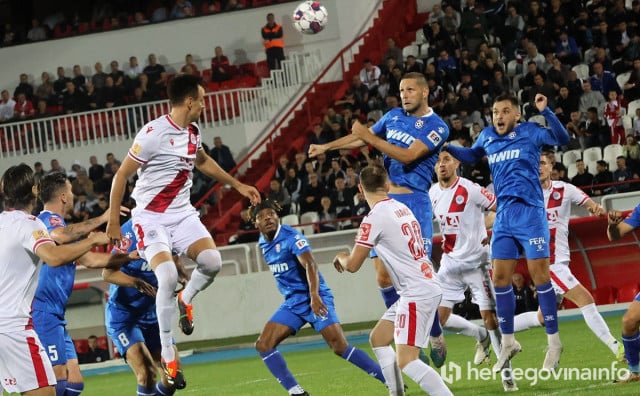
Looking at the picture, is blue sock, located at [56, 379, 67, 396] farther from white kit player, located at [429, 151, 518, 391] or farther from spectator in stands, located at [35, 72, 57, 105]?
spectator in stands, located at [35, 72, 57, 105]

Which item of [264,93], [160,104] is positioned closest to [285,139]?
[264,93]

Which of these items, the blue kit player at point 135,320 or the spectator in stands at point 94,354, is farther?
the spectator in stands at point 94,354

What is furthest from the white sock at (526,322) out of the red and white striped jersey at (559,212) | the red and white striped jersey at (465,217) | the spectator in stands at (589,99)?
the spectator in stands at (589,99)

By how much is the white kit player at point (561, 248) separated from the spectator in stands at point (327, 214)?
365 inches

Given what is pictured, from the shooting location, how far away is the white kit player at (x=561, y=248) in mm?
11602

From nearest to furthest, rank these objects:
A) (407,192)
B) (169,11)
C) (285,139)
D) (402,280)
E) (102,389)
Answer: (402,280), (407,192), (102,389), (285,139), (169,11)

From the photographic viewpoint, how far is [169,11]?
3300 cm

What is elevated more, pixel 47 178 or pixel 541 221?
pixel 47 178

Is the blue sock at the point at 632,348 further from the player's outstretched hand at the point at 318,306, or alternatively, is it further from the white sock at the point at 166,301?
the white sock at the point at 166,301

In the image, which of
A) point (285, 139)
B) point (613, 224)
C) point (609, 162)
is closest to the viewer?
point (613, 224)

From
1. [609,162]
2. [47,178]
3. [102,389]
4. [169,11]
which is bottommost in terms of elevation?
[102,389]

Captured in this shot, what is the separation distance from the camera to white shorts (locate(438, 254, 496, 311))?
1222 centimetres

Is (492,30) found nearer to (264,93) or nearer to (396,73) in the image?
(396,73)

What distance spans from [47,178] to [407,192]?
3.15m
